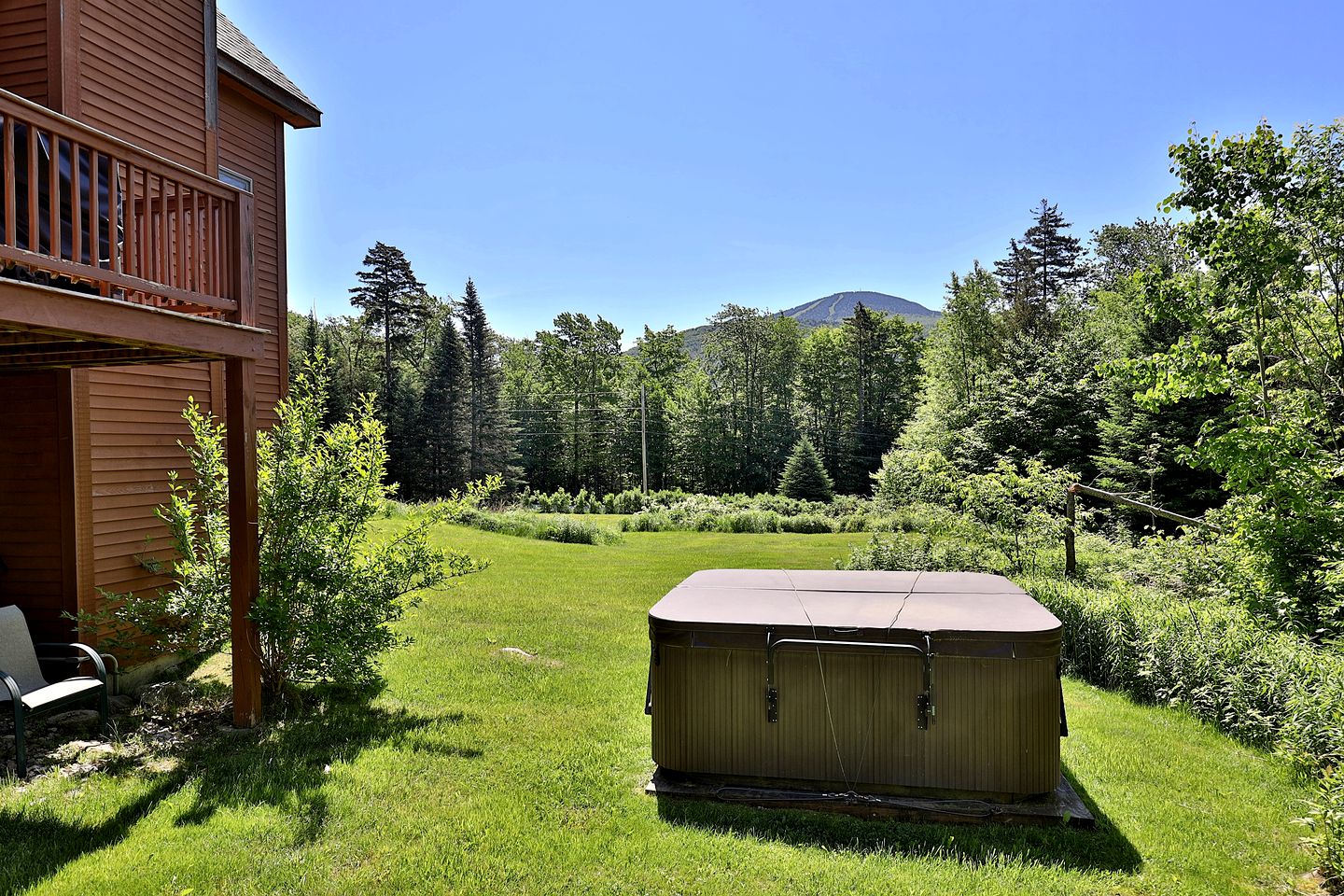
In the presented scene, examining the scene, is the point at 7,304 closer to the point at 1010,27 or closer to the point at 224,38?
the point at 224,38

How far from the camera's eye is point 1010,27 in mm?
9422

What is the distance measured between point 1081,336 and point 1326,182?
18839mm

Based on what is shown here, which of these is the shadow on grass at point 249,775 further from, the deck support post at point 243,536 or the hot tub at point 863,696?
the hot tub at point 863,696

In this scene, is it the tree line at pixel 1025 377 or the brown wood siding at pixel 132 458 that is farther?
the tree line at pixel 1025 377

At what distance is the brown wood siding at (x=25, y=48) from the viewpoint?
536cm

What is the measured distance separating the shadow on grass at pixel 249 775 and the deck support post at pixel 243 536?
279 millimetres

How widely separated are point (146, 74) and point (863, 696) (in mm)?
7531

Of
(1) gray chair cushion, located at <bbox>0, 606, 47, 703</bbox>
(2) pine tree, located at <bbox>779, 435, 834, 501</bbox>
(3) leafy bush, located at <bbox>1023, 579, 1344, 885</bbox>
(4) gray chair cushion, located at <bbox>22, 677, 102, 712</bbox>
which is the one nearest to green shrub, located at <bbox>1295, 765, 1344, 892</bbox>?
(3) leafy bush, located at <bbox>1023, 579, 1344, 885</bbox>

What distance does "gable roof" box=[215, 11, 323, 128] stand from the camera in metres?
7.57

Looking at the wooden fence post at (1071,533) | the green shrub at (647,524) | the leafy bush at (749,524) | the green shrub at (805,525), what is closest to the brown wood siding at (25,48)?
the wooden fence post at (1071,533)

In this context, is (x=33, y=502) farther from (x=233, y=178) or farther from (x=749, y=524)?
(x=749, y=524)

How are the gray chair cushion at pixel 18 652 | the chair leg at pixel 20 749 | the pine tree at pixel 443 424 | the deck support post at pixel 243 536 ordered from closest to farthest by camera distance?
the chair leg at pixel 20 749 < the gray chair cushion at pixel 18 652 < the deck support post at pixel 243 536 < the pine tree at pixel 443 424

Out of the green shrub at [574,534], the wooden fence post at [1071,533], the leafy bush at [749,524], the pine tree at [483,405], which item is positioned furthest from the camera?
the pine tree at [483,405]

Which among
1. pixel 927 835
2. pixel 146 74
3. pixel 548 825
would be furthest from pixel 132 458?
pixel 927 835
